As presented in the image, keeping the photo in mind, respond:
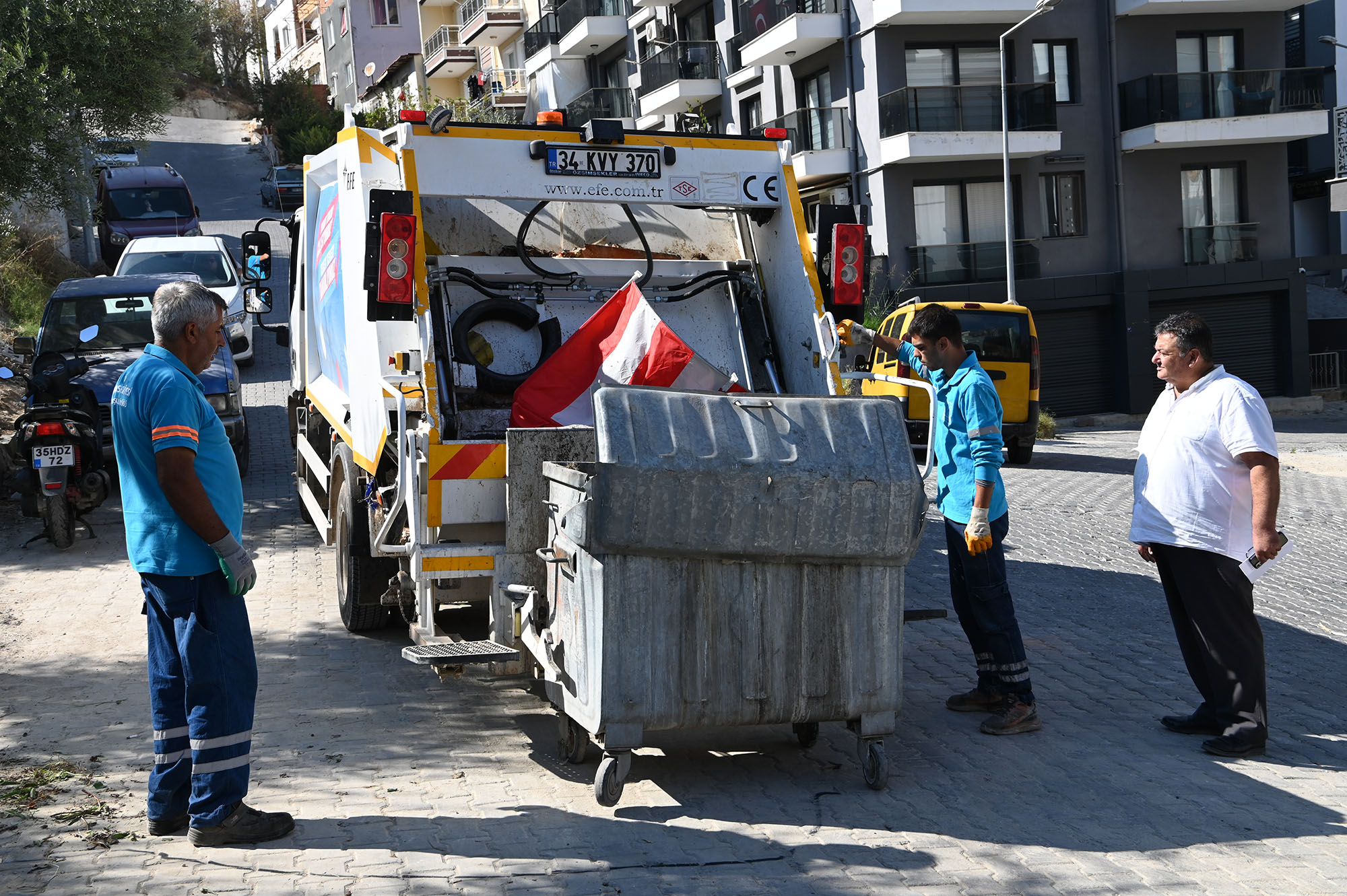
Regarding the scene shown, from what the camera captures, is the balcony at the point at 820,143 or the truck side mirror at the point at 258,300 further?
the balcony at the point at 820,143

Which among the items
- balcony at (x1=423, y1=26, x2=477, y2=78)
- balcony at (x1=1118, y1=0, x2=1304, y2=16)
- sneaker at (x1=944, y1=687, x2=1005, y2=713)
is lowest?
sneaker at (x1=944, y1=687, x2=1005, y2=713)

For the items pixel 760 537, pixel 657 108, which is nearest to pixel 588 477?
pixel 760 537

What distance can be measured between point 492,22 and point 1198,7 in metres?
24.7

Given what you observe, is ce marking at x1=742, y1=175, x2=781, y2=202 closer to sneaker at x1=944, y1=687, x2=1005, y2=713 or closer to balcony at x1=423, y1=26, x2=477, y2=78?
sneaker at x1=944, y1=687, x2=1005, y2=713

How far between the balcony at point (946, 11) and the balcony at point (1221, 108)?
3.40 metres

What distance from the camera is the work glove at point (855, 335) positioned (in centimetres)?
626

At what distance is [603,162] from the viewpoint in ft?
22.4

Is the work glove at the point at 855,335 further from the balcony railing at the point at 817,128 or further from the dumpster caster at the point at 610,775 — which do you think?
the balcony railing at the point at 817,128

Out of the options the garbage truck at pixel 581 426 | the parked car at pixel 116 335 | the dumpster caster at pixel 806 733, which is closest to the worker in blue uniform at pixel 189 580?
the garbage truck at pixel 581 426

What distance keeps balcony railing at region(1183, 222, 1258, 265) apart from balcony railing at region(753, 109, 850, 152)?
25.3ft

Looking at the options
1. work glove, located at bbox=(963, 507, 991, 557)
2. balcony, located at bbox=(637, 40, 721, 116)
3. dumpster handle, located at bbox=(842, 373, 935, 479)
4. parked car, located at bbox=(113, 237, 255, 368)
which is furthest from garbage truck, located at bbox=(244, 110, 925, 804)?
balcony, located at bbox=(637, 40, 721, 116)

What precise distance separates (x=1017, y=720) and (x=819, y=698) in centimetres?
127

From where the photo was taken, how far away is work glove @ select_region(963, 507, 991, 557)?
553 centimetres

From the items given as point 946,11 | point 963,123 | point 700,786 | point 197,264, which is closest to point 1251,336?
point 963,123
